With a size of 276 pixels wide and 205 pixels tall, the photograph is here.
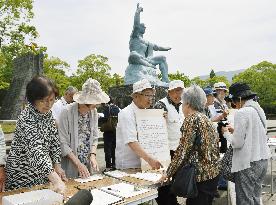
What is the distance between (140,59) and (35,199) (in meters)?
13.2

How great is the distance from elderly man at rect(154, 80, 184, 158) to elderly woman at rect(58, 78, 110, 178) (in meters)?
1.05

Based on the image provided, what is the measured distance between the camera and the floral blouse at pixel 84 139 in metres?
3.26

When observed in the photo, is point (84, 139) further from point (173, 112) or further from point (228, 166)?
point (228, 166)

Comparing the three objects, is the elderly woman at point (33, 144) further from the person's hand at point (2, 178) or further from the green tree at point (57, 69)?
the green tree at point (57, 69)

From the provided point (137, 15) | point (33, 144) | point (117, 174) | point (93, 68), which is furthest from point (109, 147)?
point (93, 68)

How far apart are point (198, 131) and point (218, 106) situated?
10.4ft

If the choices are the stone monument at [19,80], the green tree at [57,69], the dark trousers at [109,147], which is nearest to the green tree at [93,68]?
the green tree at [57,69]

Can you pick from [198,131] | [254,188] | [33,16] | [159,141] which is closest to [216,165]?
[198,131]

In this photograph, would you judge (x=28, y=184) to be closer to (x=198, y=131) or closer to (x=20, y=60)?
(x=198, y=131)

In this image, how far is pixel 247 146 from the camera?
3520 mm

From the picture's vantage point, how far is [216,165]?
2859 mm

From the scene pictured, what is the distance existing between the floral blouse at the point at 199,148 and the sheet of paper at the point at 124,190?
0.40 meters

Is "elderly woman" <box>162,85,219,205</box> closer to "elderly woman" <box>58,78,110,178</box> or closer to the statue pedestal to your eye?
"elderly woman" <box>58,78,110,178</box>

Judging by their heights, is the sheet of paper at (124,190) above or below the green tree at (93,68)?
below
